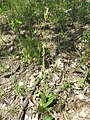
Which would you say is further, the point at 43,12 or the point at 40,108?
the point at 43,12

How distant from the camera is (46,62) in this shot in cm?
366

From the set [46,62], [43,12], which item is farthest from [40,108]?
[43,12]

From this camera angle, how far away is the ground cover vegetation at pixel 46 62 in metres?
3.05

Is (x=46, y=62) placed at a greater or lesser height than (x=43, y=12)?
lesser

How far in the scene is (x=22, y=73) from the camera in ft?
11.8

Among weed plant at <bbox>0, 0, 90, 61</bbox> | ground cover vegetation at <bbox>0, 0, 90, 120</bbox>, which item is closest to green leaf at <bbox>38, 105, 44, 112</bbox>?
ground cover vegetation at <bbox>0, 0, 90, 120</bbox>

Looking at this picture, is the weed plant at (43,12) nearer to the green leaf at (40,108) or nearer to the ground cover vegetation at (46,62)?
the ground cover vegetation at (46,62)

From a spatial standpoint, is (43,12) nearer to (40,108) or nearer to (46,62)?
(46,62)

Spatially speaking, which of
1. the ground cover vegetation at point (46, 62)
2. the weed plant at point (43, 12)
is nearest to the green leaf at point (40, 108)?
the ground cover vegetation at point (46, 62)

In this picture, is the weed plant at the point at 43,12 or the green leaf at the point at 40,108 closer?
the green leaf at the point at 40,108

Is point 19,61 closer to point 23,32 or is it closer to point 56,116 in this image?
point 23,32

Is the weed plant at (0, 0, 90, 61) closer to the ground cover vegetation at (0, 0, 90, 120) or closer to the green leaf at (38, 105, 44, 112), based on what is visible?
the ground cover vegetation at (0, 0, 90, 120)

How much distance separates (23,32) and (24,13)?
1.52 ft

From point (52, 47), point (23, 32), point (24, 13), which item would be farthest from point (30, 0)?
point (52, 47)
